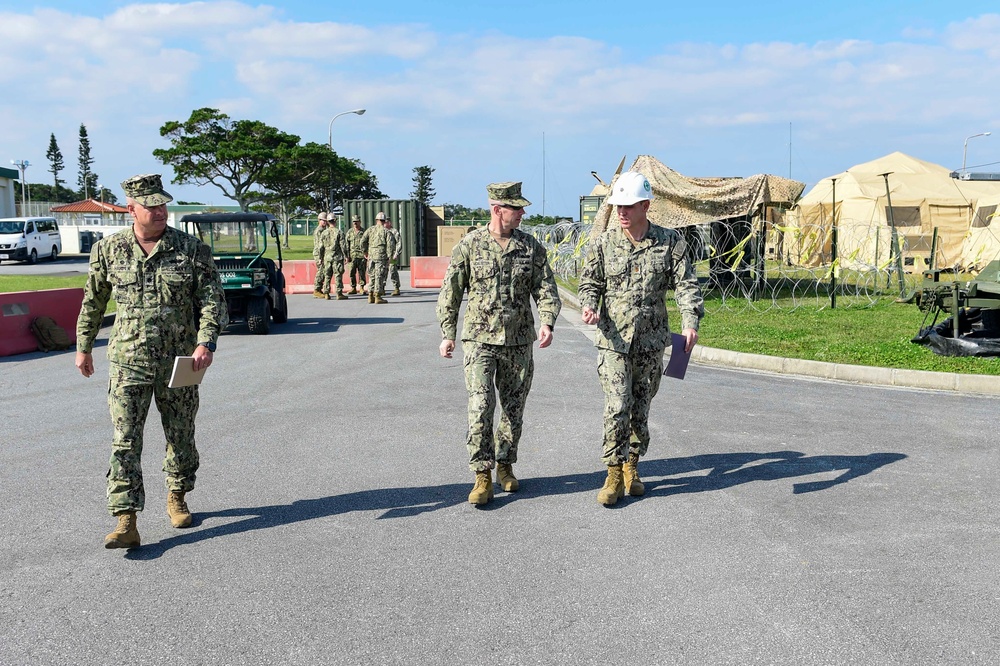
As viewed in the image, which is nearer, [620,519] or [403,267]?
[620,519]

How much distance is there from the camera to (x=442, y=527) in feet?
16.1

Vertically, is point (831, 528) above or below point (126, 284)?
below

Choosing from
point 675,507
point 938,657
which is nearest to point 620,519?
point 675,507

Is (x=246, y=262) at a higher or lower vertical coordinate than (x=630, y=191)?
lower

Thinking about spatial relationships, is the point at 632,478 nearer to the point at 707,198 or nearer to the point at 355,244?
the point at 707,198

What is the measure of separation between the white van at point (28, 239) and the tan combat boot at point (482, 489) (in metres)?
37.3

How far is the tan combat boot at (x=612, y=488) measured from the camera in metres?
5.27

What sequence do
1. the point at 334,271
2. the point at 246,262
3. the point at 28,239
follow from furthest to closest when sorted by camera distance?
the point at 28,239, the point at 334,271, the point at 246,262

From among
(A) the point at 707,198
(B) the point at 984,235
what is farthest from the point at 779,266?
(B) the point at 984,235

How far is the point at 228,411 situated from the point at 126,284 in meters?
3.42

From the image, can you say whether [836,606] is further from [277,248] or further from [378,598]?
[277,248]

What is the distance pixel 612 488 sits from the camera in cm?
530

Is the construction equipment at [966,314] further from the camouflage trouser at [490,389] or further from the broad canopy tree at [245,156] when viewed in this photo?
the broad canopy tree at [245,156]

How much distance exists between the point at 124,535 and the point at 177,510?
0.43 meters
